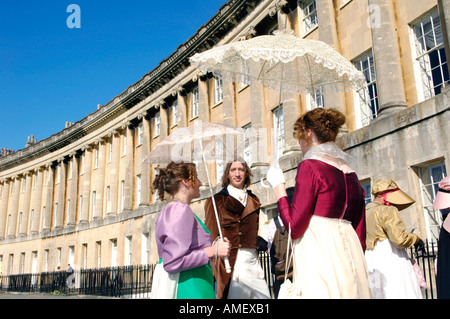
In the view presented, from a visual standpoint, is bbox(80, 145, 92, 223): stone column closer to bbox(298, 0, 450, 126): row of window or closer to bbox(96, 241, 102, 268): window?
bbox(96, 241, 102, 268): window

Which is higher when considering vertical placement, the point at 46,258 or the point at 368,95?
the point at 368,95

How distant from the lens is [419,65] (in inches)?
465

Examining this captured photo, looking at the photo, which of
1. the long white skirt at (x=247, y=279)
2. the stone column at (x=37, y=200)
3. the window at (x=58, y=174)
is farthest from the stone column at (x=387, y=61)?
the stone column at (x=37, y=200)

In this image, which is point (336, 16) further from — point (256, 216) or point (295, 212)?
point (295, 212)

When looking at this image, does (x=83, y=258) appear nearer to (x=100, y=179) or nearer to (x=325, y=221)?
(x=100, y=179)

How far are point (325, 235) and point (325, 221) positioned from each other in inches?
4.6

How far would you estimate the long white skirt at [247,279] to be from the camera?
461cm

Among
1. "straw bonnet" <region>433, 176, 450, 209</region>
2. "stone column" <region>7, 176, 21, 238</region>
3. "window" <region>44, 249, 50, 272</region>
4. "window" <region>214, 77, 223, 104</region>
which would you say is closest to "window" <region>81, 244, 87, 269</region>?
"window" <region>44, 249, 50, 272</region>

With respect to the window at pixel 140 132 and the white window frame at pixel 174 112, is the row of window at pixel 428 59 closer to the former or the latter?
the white window frame at pixel 174 112

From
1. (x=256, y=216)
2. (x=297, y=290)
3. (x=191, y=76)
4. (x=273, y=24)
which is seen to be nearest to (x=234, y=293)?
(x=256, y=216)

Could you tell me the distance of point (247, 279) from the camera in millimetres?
4746

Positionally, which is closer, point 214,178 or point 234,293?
point 234,293

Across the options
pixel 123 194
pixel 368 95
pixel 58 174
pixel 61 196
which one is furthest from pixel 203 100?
pixel 58 174
